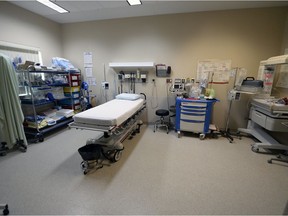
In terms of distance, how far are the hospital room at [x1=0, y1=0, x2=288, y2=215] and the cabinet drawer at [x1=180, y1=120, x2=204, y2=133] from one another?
22 millimetres

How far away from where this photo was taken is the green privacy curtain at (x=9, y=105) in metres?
2.38

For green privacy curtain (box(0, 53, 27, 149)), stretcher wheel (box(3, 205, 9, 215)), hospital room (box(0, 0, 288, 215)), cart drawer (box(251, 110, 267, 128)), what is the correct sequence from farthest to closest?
cart drawer (box(251, 110, 267, 128)) → green privacy curtain (box(0, 53, 27, 149)) → hospital room (box(0, 0, 288, 215)) → stretcher wheel (box(3, 205, 9, 215))

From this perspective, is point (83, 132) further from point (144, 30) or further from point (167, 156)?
point (144, 30)

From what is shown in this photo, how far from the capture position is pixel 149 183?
195cm

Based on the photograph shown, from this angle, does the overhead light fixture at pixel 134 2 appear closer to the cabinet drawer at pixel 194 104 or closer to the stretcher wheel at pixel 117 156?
the cabinet drawer at pixel 194 104

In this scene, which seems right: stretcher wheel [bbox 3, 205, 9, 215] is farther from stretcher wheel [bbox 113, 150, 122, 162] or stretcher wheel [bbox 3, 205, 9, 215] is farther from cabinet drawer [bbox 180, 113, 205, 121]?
cabinet drawer [bbox 180, 113, 205, 121]

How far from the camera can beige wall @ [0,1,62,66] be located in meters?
2.97

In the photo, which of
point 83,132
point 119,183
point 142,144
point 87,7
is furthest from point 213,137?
point 87,7

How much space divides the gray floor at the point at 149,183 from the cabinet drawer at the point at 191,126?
48 cm

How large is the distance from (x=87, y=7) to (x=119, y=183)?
350 centimetres

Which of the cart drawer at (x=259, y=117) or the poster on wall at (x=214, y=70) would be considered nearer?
the cart drawer at (x=259, y=117)

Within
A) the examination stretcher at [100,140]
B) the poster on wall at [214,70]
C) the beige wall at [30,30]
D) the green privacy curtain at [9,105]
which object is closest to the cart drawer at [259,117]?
the poster on wall at [214,70]

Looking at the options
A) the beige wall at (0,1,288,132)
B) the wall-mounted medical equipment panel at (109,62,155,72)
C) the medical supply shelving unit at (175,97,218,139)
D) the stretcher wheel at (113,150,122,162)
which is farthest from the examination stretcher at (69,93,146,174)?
the beige wall at (0,1,288,132)

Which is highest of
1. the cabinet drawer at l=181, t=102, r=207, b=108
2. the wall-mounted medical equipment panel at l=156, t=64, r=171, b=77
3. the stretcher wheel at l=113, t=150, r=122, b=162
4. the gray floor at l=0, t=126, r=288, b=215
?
the wall-mounted medical equipment panel at l=156, t=64, r=171, b=77
